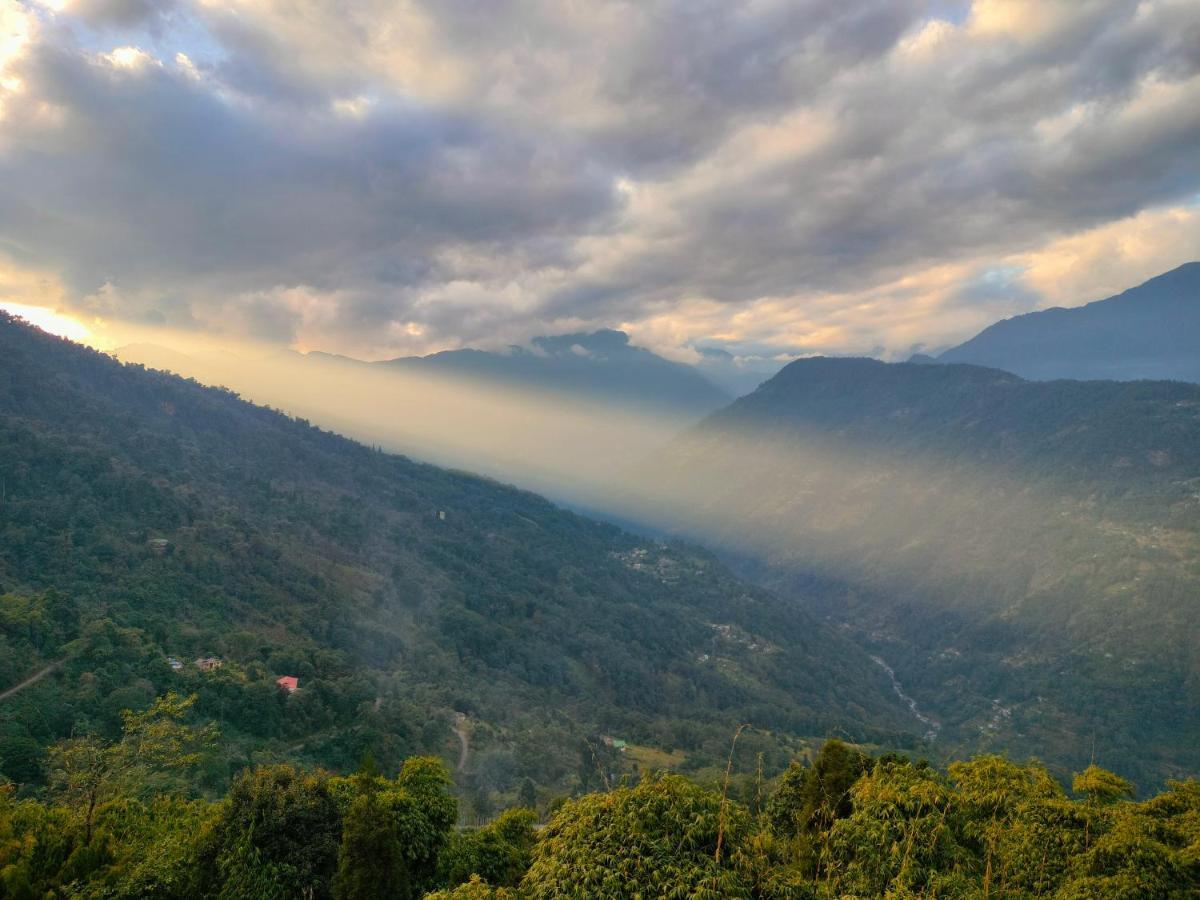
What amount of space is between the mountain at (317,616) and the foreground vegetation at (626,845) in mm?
28958

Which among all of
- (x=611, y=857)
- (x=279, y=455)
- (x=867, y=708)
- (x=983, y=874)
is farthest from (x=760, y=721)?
(x=279, y=455)

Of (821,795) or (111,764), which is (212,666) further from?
(821,795)

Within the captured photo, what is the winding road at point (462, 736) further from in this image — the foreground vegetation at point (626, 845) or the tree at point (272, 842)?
the tree at point (272, 842)

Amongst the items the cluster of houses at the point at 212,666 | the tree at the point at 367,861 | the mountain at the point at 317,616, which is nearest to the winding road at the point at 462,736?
the mountain at the point at 317,616

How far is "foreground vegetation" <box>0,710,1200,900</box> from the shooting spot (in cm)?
1183

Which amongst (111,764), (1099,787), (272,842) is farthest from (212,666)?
(1099,787)

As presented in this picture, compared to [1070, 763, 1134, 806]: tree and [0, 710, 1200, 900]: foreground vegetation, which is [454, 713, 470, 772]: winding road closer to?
[0, 710, 1200, 900]: foreground vegetation

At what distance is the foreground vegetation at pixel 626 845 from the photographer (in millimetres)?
11828

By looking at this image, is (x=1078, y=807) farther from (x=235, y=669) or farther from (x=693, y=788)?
(x=235, y=669)

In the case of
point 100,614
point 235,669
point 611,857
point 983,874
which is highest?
point 611,857

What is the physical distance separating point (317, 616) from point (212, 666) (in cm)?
3198

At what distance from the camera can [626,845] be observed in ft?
38.3

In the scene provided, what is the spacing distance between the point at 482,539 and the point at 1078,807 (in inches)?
6664

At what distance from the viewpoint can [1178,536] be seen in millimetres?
164625
